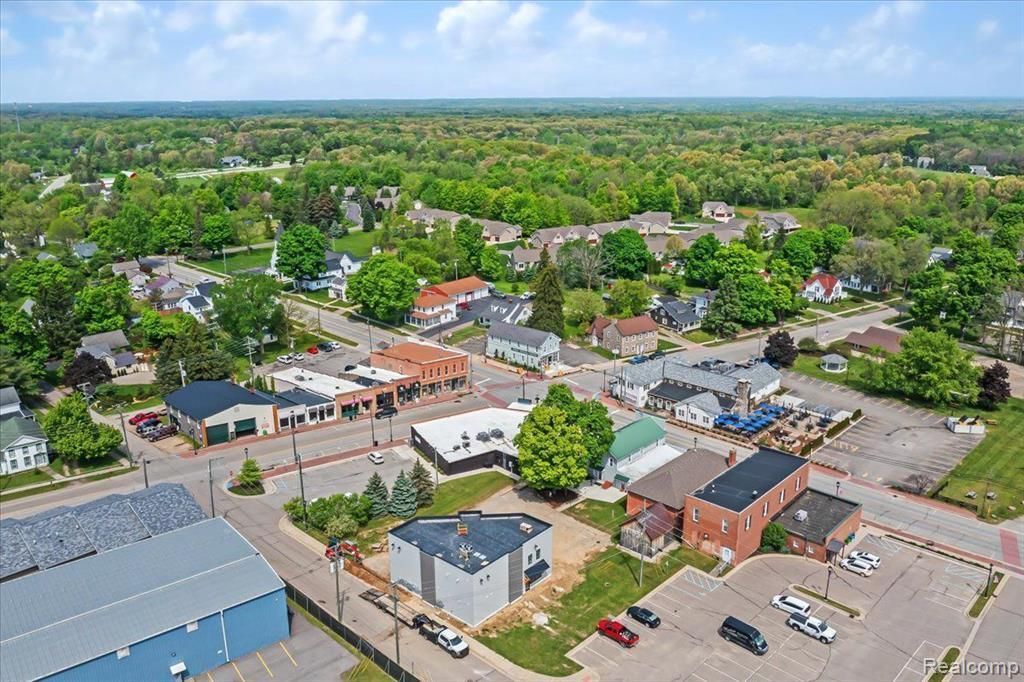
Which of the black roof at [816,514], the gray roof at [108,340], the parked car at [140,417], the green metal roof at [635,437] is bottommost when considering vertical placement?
the parked car at [140,417]

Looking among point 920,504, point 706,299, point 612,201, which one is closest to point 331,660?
point 920,504

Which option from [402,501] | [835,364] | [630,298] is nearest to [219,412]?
[402,501]

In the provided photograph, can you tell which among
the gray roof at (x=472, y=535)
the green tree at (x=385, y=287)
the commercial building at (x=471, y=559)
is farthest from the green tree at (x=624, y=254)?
the commercial building at (x=471, y=559)

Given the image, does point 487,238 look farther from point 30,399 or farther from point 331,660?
point 331,660

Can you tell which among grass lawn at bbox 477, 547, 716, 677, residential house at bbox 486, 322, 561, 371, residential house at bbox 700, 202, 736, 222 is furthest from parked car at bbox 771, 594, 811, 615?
residential house at bbox 700, 202, 736, 222

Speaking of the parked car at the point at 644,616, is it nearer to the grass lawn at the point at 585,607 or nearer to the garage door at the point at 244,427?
the grass lawn at the point at 585,607

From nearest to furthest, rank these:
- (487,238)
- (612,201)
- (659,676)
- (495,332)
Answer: (659,676) < (495,332) < (487,238) < (612,201)

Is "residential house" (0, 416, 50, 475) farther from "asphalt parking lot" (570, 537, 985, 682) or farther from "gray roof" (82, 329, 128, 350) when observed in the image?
"asphalt parking lot" (570, 537, 985, 682)
